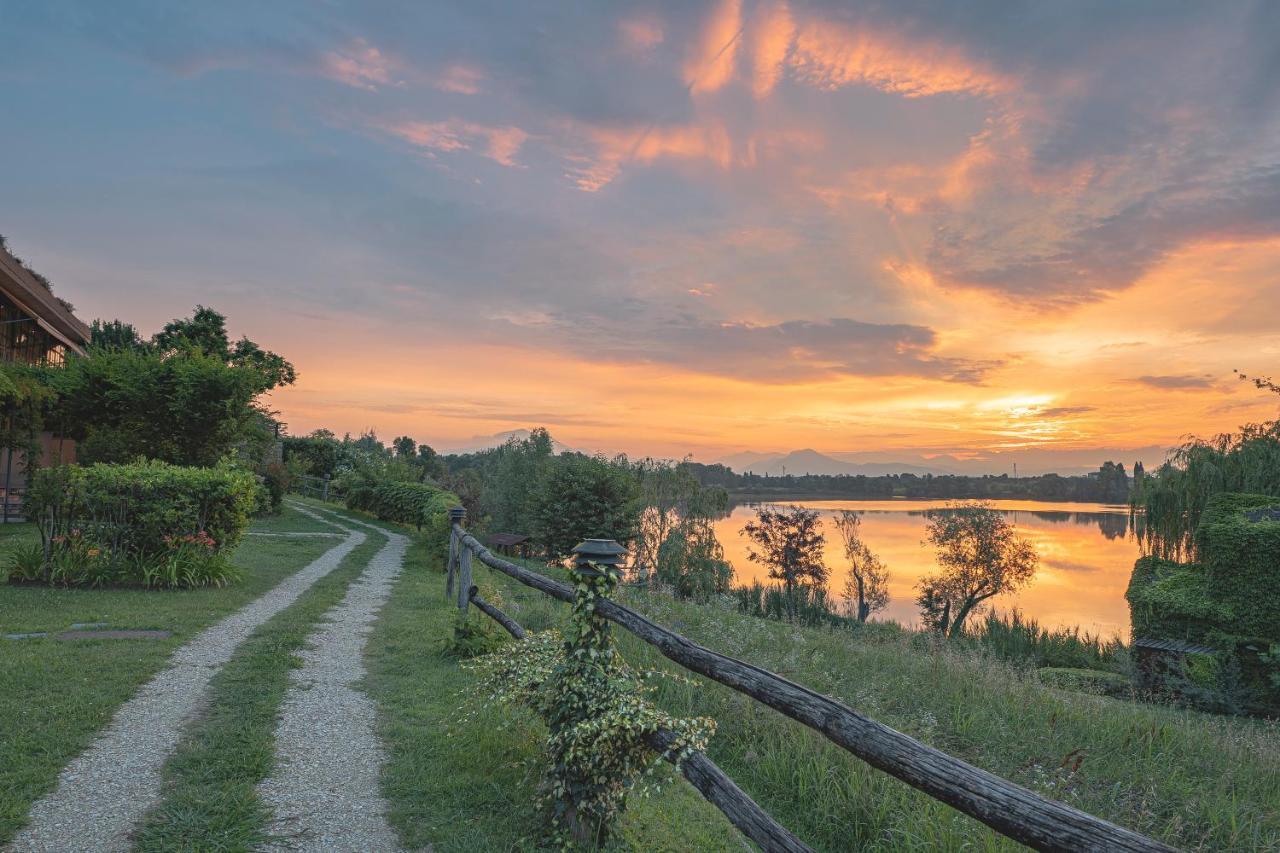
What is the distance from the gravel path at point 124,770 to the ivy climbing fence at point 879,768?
290 cm

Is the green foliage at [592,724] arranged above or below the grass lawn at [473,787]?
above

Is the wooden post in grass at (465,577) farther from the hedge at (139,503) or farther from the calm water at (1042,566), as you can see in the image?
the calm water at (1042,566)

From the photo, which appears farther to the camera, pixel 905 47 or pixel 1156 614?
pixel 1156 614

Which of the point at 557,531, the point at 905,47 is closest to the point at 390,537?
the point at 557,531

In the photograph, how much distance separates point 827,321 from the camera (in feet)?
76.9

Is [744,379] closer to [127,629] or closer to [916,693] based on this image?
[916,693]

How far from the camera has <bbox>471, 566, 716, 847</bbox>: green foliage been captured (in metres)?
3.47

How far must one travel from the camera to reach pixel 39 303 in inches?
916

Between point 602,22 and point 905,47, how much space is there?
5334 mm

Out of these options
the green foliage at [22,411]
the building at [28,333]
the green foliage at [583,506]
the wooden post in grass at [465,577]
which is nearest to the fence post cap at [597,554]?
the wooden post in grass at [465,577]

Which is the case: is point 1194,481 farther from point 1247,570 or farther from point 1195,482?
point 1247,570

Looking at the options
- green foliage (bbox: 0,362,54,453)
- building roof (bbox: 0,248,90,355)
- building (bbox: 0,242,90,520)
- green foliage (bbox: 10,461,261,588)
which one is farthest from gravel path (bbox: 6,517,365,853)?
building roof (bbox: 0,248,90,355)

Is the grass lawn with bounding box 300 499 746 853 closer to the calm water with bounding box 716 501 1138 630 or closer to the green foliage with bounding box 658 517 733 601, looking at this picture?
the green foliage with bounding box 658 517 733 601

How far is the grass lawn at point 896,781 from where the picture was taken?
13.2 feet
